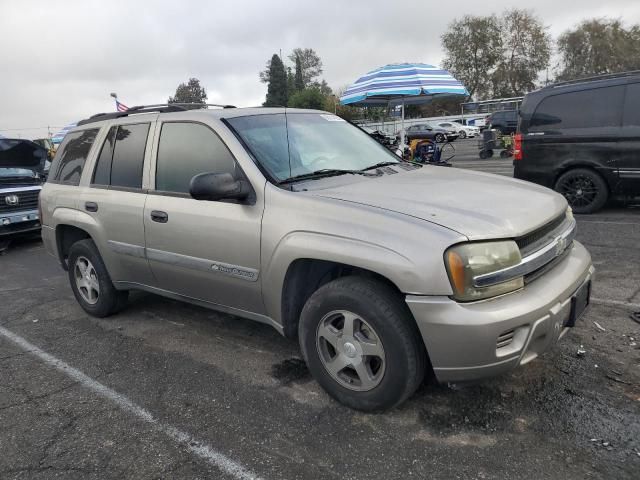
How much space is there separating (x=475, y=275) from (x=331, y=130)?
1.99 meters

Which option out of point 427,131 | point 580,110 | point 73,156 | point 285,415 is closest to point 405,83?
point 580,110

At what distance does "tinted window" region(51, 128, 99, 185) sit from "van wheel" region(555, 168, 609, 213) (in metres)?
6.35

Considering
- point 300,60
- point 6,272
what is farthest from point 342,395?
point 300,60

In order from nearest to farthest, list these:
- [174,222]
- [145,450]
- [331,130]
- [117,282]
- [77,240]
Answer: [145,450] → [174,222] → [331,130] → [117,282] → [77,240]

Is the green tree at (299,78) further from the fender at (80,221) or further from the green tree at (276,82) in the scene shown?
the fender at (80,221)

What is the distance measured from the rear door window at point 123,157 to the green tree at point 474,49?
58.3 metres

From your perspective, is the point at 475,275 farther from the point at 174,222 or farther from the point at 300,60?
the point at 300,60

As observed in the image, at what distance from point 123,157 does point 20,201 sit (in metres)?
5.21

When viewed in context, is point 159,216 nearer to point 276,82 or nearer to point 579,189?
point 579,189

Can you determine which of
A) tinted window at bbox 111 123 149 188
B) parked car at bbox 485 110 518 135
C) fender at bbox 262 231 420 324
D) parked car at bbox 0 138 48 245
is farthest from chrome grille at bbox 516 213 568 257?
parked car at bbox 485 110 518 135

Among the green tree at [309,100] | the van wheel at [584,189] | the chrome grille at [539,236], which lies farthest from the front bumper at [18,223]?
the green tree at [309,100]

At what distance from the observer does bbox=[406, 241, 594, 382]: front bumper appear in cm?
243

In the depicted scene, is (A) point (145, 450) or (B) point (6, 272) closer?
(A) point (145, 450)

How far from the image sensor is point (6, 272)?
6906 millimetres
